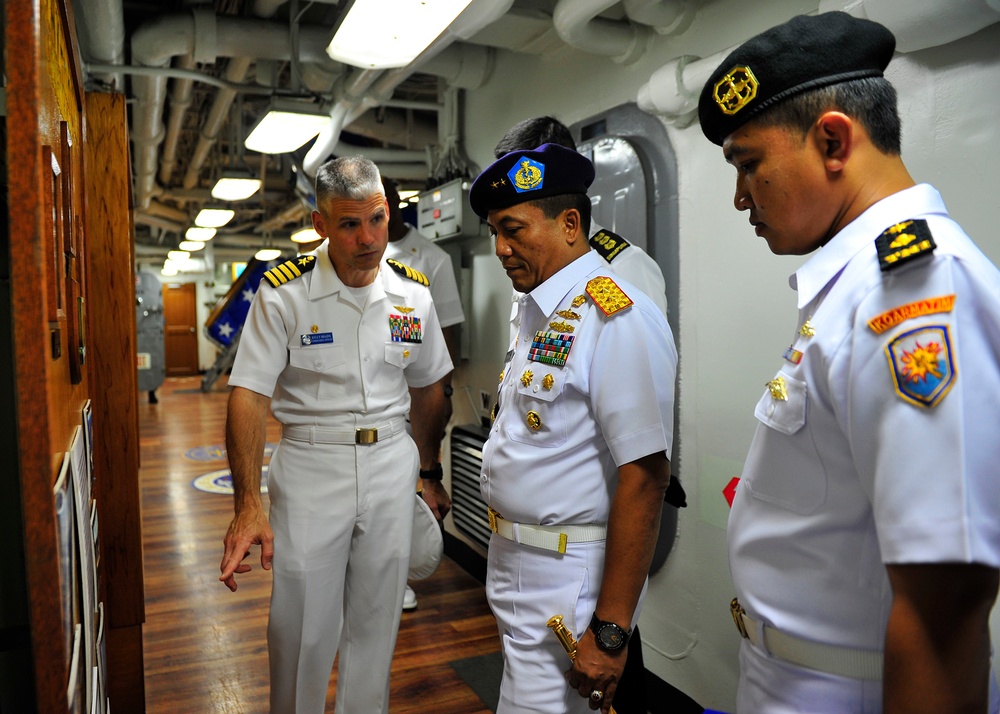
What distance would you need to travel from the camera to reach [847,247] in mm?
923

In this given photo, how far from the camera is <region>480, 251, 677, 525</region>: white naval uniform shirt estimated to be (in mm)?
1479

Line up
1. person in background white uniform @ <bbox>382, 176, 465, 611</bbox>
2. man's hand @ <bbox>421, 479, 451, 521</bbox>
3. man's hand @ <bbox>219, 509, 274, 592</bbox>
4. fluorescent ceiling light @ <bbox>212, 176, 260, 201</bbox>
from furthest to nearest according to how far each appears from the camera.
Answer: fluorescent ceiling light @ <bbox>212, 176, 260, 201</bbox> → person in background white uniform @ <bbox>382, 176, 465, 611</bbox> → man's hand @ <bbox>421, 479, 451, 521</bbox> → man's hand @ <bbox>219, 509, 274, 592</bbox>

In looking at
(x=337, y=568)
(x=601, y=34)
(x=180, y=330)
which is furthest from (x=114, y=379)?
(x=180, y=330)

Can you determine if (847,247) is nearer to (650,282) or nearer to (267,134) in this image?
(650,282)

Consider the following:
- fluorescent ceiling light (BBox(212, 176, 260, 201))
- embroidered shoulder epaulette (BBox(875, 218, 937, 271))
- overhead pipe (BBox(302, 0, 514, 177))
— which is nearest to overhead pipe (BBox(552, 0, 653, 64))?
overhead pipe (BBox(302, 0, 514, 177))

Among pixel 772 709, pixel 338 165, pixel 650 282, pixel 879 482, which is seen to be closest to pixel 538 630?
pixel 772 709

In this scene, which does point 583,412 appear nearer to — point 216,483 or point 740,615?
point 740,615

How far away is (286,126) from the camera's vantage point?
3.99 metres

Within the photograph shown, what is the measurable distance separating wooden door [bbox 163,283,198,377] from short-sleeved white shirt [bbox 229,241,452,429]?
18330mm

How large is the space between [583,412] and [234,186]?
5.50 meters

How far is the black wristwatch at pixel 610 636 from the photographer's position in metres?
1.44

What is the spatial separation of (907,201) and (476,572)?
3.59 metres

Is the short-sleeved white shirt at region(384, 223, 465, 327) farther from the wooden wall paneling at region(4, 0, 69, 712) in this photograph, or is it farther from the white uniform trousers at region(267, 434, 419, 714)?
the wooden wall paneling at region(4, 0, 69, 712)

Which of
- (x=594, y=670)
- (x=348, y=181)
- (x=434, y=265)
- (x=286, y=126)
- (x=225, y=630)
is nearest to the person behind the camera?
(x=594, y=670)
